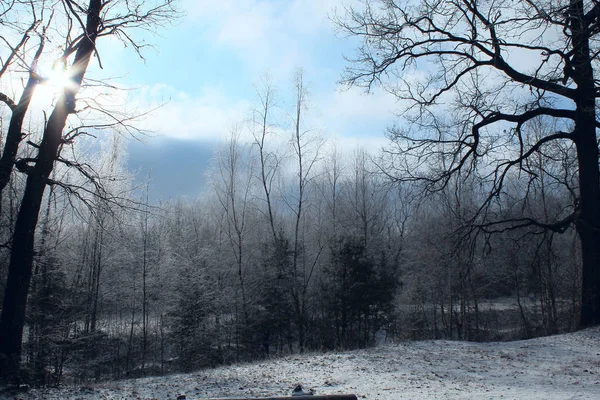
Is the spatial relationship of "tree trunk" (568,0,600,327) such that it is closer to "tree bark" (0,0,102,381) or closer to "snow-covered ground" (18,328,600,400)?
"snow-covered ground" (18,328,600,400)

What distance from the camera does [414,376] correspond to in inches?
318

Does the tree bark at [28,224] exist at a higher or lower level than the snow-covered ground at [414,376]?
higher

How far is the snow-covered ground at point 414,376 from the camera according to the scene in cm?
680

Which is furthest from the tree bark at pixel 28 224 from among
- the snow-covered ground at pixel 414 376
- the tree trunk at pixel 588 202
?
the tree trunk at pixel 588 202

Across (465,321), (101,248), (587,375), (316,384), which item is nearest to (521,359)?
(587,375)

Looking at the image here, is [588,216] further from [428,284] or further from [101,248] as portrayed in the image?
[101,248]

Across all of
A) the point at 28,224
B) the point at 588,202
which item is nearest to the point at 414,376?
the point at 28,224

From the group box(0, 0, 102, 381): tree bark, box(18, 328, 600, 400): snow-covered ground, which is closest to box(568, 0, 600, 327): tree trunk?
box(18, 328, 600, 400): snow-covered ground

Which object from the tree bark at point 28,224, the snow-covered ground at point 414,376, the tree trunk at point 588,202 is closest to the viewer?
the snow-covered ground at point 414,376

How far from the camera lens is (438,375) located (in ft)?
26.4

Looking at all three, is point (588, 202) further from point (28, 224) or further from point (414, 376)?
point (28, 224)

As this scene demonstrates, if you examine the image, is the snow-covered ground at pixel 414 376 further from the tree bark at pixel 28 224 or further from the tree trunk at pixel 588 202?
the tree trunk at pixel 588 202

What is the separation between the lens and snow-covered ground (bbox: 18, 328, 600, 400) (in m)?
6.80

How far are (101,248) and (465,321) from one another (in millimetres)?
23735
